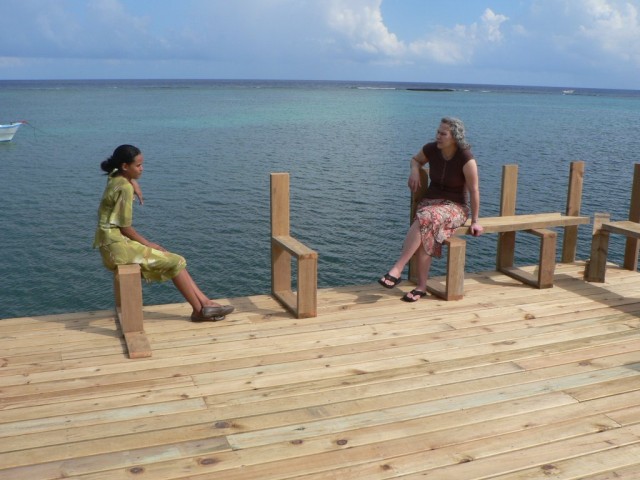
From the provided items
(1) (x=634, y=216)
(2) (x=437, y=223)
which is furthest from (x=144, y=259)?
(1) (x=634, y=216)

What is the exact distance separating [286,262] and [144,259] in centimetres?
137

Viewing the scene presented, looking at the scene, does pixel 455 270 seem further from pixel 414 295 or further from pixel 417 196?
pixel 417 196

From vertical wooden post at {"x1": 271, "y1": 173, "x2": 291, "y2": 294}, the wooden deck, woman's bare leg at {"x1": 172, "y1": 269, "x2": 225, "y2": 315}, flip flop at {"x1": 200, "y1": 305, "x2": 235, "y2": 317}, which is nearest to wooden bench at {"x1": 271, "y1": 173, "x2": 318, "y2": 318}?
vertical wooden post at {"x1": 271, "y1": 173, "x2": 291, "y2": 294}

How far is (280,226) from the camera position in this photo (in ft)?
18.5

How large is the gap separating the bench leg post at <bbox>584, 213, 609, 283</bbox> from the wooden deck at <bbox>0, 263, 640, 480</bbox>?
0.69 metres

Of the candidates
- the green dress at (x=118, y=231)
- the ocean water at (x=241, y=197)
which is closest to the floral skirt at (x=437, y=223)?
the green dress at (x=118, y=231)

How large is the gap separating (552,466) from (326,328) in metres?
2.12

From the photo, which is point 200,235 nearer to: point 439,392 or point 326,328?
point 326,328

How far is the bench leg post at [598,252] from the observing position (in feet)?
19.9

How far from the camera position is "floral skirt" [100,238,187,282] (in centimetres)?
466

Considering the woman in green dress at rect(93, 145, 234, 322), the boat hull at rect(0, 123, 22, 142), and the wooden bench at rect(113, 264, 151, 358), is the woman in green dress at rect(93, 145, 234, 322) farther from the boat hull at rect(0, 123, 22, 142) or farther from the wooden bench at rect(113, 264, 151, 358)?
the boat hull at rect(0, 123, 22, 142)

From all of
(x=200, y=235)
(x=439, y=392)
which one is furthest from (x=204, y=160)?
(x=439, y=392)

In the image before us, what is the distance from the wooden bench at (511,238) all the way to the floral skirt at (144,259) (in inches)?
88.8

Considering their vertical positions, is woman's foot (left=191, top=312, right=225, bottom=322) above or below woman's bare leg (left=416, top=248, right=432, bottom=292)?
below
